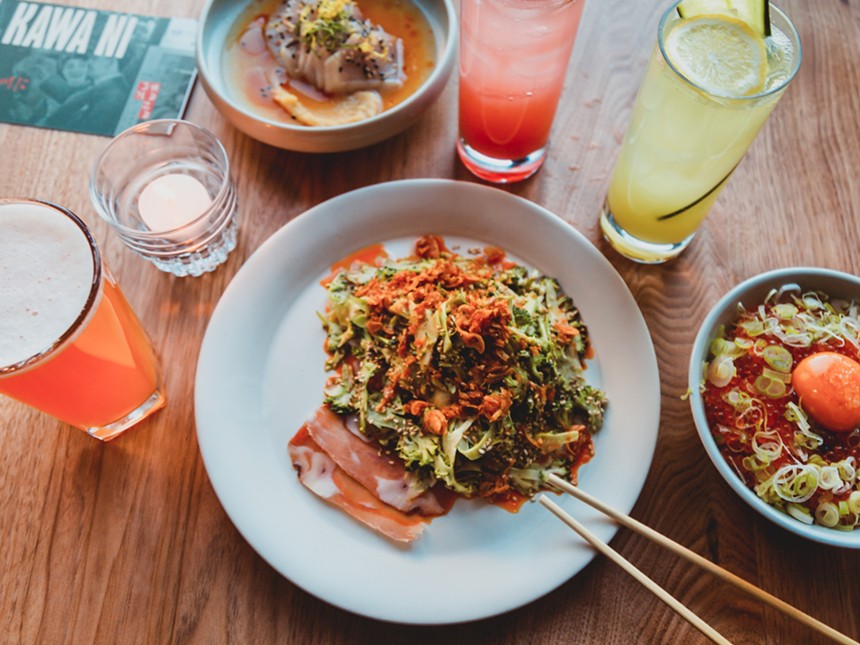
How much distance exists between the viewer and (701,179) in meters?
1.48

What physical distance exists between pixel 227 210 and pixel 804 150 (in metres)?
1.60

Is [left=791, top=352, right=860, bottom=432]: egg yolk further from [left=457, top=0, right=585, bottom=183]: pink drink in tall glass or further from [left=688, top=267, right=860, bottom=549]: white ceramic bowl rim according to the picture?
[left=457, top=0, right=585, bottom=183]: pink drink in tall glass

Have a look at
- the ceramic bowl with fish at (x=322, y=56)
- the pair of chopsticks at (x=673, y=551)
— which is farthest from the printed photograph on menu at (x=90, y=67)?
the pair of chopsticks at (x=673, y=551)

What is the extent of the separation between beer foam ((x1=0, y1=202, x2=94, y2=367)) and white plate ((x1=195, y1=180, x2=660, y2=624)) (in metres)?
0.32

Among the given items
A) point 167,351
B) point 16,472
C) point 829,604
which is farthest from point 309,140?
point 829,604

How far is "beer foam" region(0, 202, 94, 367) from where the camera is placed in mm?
1226

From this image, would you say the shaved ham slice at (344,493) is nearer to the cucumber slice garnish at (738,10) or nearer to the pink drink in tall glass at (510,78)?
the pink drink in tall glass at (510,78)

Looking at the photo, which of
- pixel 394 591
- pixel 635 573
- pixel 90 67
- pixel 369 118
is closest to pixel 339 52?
pixel 369 118

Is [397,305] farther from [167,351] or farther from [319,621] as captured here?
[319,621]

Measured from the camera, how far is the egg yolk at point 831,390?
4.39 feet

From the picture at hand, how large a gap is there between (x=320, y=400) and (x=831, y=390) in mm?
1089

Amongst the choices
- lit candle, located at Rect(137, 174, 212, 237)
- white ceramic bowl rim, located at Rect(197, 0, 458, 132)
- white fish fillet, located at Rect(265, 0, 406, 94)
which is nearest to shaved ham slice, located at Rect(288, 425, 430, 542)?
lit candle, located at Rect(137, 174, 212, 237)

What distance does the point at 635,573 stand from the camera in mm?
1239

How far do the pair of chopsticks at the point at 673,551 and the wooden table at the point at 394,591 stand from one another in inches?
5.1
